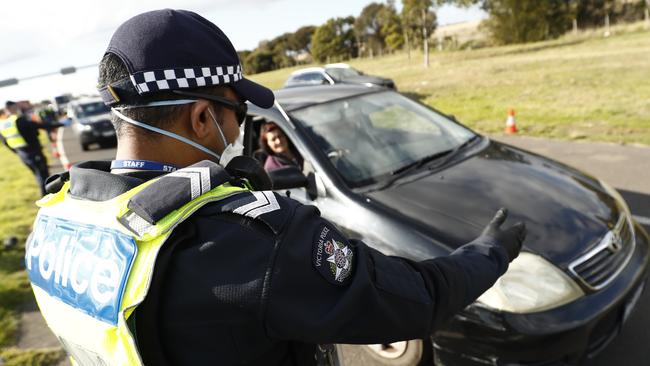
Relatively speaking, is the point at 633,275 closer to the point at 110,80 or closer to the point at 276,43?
the point at 110,80

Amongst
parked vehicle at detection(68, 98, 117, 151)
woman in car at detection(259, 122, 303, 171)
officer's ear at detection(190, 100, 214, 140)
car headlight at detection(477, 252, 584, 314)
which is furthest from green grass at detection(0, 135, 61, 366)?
parked vehicle at detection(68, 98, 117, 151)

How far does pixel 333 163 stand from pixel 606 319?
67.9 inches

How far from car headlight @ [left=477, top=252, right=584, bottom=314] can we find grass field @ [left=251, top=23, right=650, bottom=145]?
226 inches

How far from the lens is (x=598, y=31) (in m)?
31.6

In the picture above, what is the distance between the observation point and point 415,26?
29.1 m

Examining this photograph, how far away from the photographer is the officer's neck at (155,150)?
1277 millimetres

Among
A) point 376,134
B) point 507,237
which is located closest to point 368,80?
point 376,134

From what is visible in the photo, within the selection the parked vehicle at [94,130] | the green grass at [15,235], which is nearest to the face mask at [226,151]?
the green grass at [15,235]

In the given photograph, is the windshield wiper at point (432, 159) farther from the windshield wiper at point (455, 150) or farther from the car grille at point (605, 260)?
the car grille at point (605, 260)

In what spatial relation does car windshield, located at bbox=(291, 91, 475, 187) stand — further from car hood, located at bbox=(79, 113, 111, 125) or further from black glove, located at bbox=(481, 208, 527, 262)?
car hood, located at bbox=(79, 113, 111, 125)

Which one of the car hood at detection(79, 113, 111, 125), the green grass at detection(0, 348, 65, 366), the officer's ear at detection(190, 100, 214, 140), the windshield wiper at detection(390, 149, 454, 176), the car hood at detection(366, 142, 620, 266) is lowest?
the green grass at detection(0, 348, 65, 366)

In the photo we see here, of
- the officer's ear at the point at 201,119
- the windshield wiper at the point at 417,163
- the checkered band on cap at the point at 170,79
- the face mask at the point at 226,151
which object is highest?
the checkered band on cap at the point at 170,79

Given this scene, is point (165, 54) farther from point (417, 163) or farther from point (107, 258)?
point (417, 163)

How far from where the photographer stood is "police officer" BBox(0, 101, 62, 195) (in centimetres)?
709
